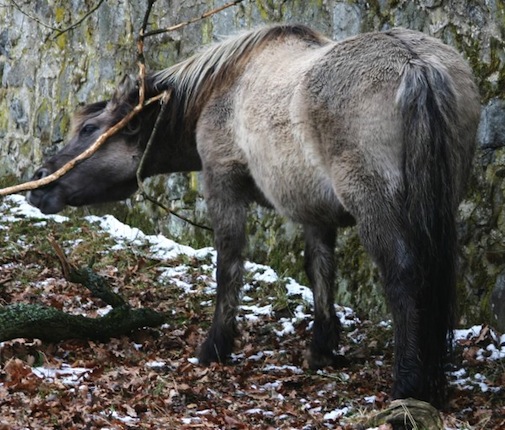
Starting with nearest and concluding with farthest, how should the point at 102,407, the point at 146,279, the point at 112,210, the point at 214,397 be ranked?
the point at 102,407, the point at 214,397, the point at 146,279, the point at 112,210

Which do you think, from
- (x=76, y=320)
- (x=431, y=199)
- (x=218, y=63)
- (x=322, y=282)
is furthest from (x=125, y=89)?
(x=431, y=199)

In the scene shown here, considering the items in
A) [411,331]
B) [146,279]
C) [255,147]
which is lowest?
[146,279]

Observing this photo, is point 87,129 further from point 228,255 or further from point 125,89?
point 228,255

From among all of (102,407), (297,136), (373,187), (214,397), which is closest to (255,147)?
(297,136)

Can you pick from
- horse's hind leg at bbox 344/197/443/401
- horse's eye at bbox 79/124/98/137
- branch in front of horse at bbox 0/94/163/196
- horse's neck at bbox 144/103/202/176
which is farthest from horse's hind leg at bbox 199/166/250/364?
horse's hind leg at bbox 344/197/443/401

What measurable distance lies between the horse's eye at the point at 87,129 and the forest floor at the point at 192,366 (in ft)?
4.15

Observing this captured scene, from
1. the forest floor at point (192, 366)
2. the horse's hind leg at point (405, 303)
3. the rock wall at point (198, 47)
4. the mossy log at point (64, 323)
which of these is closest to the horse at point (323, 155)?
the horse's hind leg at point (405, 303)

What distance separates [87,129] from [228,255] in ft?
5.09

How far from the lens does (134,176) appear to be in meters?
6.66

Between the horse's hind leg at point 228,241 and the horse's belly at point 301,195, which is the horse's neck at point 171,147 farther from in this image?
the horse's belly at point 301,195

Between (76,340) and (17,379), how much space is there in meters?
1.08

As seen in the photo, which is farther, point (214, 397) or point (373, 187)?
point (214, 397)

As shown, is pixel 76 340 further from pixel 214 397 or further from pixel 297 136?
pixel 297 136

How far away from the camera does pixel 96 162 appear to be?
6586 millimetres
